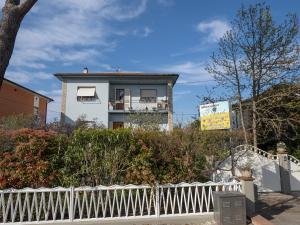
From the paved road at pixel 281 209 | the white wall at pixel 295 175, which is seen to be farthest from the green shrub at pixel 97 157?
the white wall at pixel 295 175

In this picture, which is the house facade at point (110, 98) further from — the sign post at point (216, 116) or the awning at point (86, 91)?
the sign post at point (216, 116)

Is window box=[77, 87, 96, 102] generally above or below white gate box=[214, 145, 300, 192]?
above

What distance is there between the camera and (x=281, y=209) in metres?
9.41

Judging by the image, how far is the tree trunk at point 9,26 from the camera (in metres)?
6.07

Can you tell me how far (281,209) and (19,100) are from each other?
28.5 meters

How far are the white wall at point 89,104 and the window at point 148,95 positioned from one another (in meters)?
3.62

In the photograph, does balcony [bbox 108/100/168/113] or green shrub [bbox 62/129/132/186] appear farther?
balcony [bbox 108/100/168/113]

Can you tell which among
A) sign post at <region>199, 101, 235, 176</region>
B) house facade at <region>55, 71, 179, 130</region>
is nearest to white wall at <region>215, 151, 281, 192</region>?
sign post at <region>199, 101, 235, 176</region>

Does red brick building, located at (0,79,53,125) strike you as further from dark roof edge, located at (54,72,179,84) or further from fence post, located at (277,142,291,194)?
fence post, located at (277,142,291,194)

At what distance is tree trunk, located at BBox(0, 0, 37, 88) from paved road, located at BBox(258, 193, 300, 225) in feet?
23.5

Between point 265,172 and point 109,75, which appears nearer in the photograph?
point 265,172

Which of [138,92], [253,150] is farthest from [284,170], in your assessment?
[138,92]

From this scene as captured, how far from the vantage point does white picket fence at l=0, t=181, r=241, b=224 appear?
7416 millimetres

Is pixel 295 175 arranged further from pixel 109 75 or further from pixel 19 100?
pixel 19 100
